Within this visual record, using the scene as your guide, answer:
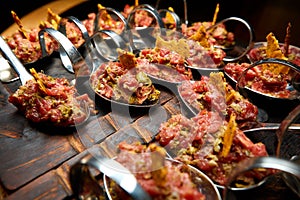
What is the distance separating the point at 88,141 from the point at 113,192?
554mm

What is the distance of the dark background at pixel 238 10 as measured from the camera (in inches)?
169

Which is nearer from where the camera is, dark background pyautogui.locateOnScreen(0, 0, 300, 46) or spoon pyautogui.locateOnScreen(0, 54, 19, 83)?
spoon pyautogui.locateOnScreen(0, 54, 19, 83)

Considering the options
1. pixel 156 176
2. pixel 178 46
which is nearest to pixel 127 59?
pixel 178 46

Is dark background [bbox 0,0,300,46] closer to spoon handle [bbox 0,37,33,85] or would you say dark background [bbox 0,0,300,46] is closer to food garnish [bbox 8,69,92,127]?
spoon handle [bbox 0,37,33,85]

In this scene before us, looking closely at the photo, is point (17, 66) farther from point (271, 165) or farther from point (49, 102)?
point (271, 165)

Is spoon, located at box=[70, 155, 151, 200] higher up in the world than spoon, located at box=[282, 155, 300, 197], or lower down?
higher up

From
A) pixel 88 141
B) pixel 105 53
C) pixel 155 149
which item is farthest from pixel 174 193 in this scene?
pixel 105 53

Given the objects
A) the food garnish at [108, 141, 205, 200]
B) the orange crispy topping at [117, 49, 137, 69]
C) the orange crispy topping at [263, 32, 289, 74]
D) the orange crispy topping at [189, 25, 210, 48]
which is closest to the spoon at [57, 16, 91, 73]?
the orange crispy topping at [117, 49, 137, 69]

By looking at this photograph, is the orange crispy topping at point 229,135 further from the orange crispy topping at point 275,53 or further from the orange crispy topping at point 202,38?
the orange crispy topping at point 202,38

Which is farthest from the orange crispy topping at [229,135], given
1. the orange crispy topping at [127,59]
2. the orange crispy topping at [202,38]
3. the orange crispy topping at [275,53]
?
the orange crispy topping at [202,38]

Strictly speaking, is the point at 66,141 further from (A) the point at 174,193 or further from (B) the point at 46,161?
(A) the point at 174,193

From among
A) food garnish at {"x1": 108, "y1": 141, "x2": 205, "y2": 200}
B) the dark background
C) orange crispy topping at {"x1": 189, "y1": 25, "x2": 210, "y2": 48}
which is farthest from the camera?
the dark background

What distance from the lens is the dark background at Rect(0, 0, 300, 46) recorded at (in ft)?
14.1

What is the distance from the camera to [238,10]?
5.53 metres
